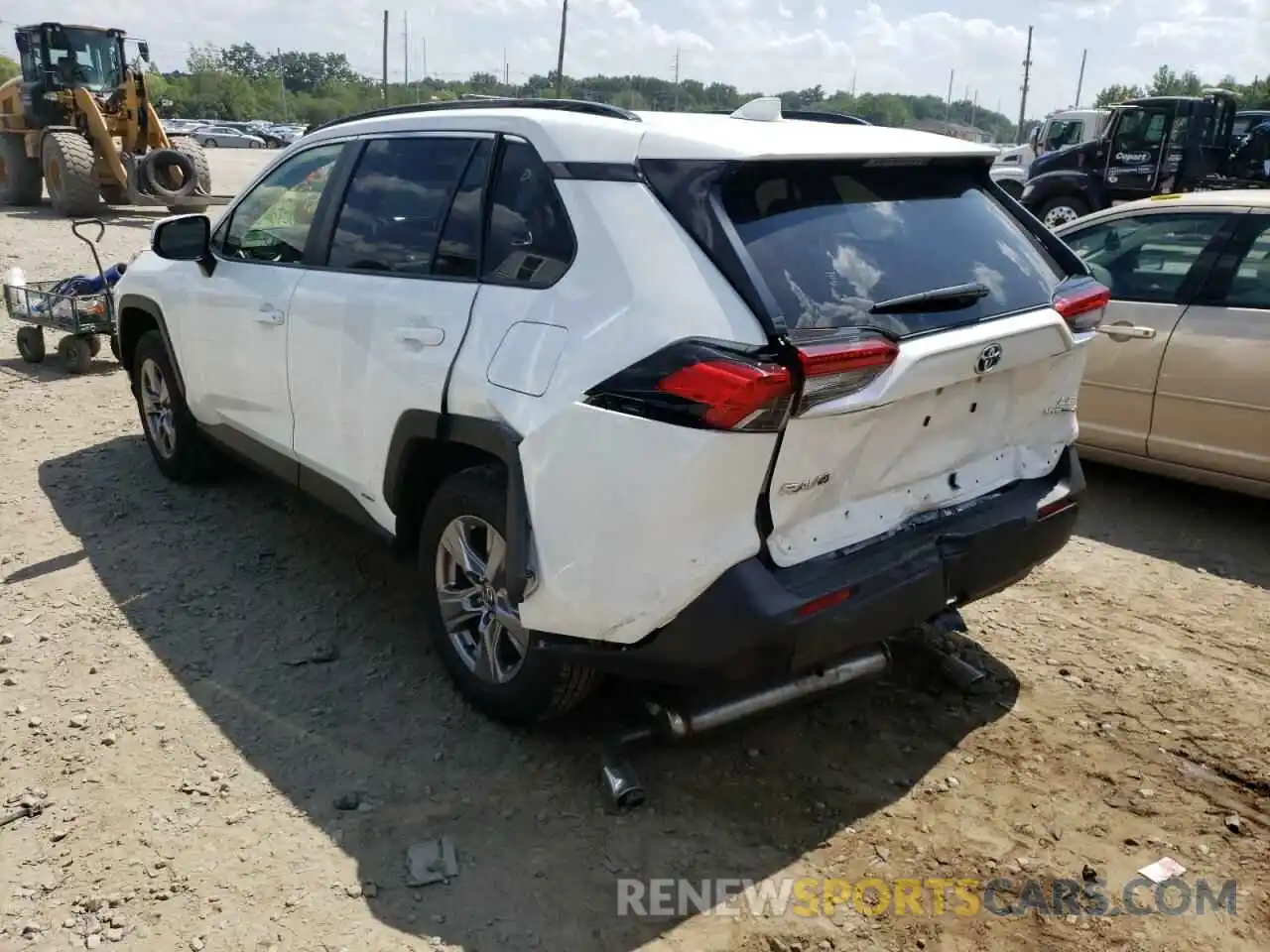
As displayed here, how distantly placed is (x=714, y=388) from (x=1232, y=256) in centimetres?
378

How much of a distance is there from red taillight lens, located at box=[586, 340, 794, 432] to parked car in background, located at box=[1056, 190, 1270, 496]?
3401 millimetres

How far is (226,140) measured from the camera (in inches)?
2012

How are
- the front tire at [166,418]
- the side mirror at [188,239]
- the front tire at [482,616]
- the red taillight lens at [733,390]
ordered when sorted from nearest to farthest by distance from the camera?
the red taillight lens at [733,390] < the front tire at [482,616] < the side mirror at [188,239] < the front tire at [166,418]

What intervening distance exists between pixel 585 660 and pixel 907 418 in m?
1.09

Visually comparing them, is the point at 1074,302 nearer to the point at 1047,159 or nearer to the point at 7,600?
the point at 7,600

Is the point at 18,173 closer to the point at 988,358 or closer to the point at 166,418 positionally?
the point at 166,418

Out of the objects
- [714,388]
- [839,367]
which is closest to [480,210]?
[714,388]

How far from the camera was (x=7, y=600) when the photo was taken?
425cm

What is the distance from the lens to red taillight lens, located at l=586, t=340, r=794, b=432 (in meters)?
2.44

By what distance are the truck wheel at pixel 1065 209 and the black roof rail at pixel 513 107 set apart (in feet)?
47.4

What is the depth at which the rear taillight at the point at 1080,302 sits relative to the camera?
127 inches

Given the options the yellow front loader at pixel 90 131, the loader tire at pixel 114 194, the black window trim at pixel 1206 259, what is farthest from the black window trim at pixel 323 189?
the loader tire at pixel 114 194

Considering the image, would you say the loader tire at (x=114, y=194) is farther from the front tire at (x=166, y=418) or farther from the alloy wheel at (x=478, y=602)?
the alloy wheel at (x=478, y=602)

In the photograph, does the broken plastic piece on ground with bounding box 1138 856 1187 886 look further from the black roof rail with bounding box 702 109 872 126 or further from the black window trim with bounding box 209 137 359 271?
the black window trim with bounding box 209 137 359 271
